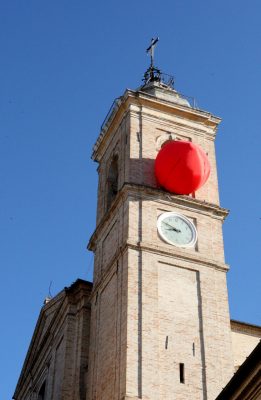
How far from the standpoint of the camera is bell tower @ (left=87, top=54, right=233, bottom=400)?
21.7 m

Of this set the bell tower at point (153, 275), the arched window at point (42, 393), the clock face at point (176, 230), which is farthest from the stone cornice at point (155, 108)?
the arched window at point (42, 393)

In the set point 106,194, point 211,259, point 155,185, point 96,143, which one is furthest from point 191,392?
point 96,143

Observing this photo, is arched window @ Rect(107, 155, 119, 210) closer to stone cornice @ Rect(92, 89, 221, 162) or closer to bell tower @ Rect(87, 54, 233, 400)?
bell tower @ Rect(87, 54, 233, 400)

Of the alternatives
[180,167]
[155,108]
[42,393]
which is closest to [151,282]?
[180,167]

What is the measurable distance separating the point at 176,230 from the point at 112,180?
4.80m

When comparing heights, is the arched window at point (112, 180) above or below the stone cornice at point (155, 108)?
below

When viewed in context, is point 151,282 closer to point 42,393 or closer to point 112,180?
point 112,180

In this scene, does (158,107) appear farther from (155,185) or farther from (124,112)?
(155,185)

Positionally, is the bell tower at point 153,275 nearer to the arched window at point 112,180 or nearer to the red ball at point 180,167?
the arched window at point 112,180

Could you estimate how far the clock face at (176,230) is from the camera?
24891 millimetres

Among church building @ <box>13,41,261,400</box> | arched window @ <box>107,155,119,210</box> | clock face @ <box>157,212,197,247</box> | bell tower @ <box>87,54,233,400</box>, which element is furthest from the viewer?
arched window @ <box>107,155,119,210</box>

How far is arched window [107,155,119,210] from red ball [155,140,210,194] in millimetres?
3159

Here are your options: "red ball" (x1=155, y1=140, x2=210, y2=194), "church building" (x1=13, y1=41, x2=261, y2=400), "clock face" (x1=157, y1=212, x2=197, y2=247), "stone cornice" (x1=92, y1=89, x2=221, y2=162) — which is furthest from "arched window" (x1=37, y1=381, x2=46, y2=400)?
"stone cornice" (x1=92, y1=89, x2=221, y2=162)

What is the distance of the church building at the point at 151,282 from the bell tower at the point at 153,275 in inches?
1.5
